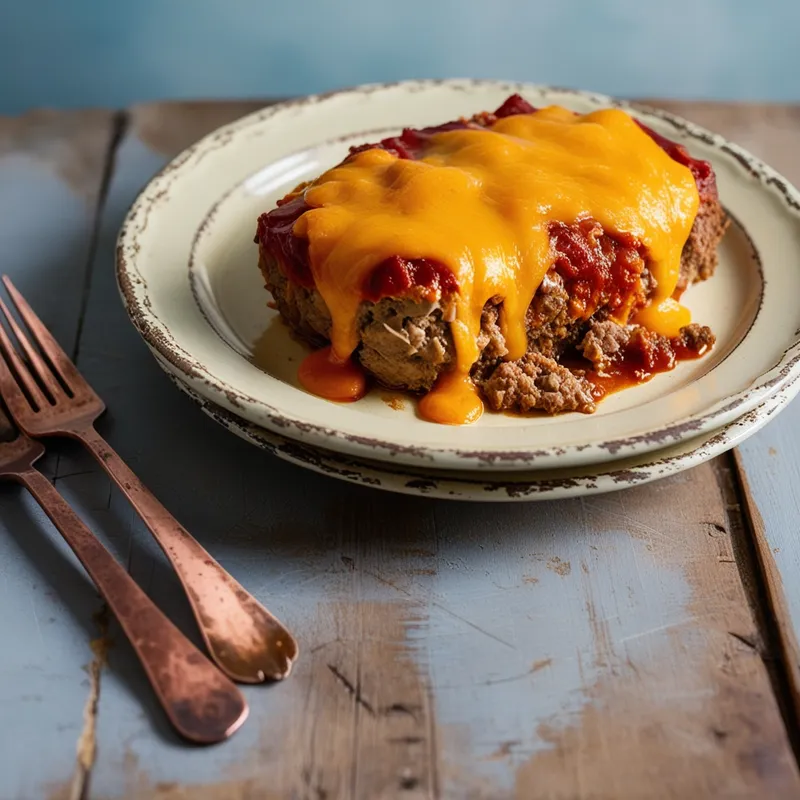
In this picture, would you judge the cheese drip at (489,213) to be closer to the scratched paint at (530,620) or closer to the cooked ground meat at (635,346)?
the cooked ground meat at (635,346)

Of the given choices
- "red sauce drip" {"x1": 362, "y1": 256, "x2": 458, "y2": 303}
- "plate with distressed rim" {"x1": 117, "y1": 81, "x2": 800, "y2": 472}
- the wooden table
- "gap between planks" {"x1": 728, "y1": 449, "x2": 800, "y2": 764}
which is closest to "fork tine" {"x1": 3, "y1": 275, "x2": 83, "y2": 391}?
the wooden table

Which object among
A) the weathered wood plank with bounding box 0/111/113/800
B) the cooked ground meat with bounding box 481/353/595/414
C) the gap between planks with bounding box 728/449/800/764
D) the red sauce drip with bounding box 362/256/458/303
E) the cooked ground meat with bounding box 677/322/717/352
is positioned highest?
the red sauce drip with bounding box 362/256/458/303

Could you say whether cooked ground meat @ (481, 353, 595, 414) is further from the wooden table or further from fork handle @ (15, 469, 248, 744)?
fork handle @ (15, 469, 248, 744)

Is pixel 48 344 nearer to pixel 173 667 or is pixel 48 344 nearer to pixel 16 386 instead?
pixel 16 386

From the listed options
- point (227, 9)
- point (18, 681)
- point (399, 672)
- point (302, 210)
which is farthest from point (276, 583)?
point (227, 9)

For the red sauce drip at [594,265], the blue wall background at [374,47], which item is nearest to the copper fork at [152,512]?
the red sauce drip at [594,265]

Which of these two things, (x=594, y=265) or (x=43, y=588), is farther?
(x=594, y=265)

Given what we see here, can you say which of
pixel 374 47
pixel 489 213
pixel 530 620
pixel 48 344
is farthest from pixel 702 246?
pixel 374 47
